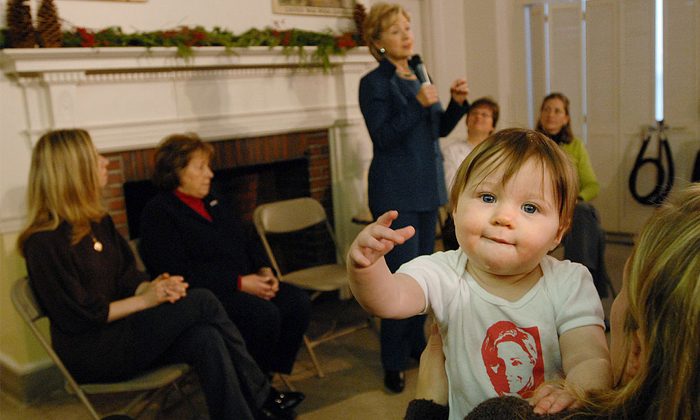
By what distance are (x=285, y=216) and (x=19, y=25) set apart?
1.61 metres

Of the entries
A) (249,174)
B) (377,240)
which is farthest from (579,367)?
(249,174)

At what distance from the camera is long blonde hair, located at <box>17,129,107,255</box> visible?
2203 mm

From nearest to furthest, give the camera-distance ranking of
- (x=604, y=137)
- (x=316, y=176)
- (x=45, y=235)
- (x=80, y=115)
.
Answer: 1. (x=45, y=235)
2. (x=80, y=115)
3. (x=316, y=176)
4. (x=604, y=137)

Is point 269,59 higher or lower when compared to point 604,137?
higher

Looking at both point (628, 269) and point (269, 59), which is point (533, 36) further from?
point (628, 269)

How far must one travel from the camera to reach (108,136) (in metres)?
2.94

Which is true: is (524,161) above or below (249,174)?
above

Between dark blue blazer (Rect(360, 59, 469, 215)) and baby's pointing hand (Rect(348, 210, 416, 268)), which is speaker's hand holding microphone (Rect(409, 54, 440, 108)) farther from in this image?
baby's pointing hand (Rect(348, 210, 416, 268))

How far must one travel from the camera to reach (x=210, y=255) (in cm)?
269

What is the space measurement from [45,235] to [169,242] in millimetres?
553

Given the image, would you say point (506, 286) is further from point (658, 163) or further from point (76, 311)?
point (658, 163)

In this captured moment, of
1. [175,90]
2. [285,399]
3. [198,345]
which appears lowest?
[285,399]

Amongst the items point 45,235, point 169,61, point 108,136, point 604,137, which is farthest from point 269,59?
point 604,137

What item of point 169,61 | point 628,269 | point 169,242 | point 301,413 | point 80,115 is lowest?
point 301,413
